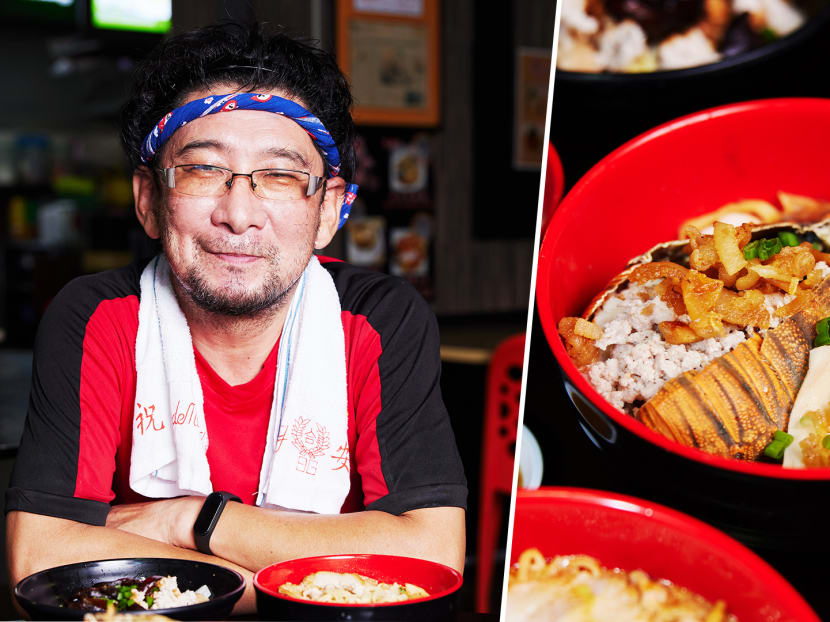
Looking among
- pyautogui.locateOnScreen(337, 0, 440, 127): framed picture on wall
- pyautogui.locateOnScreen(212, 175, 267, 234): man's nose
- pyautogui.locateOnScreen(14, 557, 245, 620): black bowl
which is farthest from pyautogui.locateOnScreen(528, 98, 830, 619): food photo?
pyautogui.locateOnScreen(337, 0, 440, 127): framed picture on wall

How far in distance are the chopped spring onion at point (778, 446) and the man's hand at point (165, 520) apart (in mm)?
560

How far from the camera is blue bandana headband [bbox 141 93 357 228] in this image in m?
0.83

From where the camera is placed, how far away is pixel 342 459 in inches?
37.1

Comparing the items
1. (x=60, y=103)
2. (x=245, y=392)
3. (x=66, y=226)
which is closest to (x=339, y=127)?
(x=245, y=392)

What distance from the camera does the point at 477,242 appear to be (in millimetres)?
2988

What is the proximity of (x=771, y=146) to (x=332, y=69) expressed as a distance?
54 centimetres

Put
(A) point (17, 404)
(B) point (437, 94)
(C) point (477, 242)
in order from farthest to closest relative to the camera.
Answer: (C) point (477, 242) → (B) point (437, 94) → (A) point (17, 404)

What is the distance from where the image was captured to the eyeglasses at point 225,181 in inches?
32.7

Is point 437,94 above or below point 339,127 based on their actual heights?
above

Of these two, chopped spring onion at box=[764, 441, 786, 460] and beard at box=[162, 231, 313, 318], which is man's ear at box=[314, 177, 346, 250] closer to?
beard at box=[162, 231, 313, 318]

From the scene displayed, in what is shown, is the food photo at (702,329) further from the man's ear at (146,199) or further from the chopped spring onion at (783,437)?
the man's ear at (146,199)

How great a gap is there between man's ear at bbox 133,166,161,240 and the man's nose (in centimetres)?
12

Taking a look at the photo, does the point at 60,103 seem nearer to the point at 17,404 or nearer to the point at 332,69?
the point at 17,404

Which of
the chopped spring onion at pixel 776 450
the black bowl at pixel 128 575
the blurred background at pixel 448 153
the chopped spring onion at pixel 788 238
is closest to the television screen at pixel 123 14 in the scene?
the blurred background at pixel 448 153
